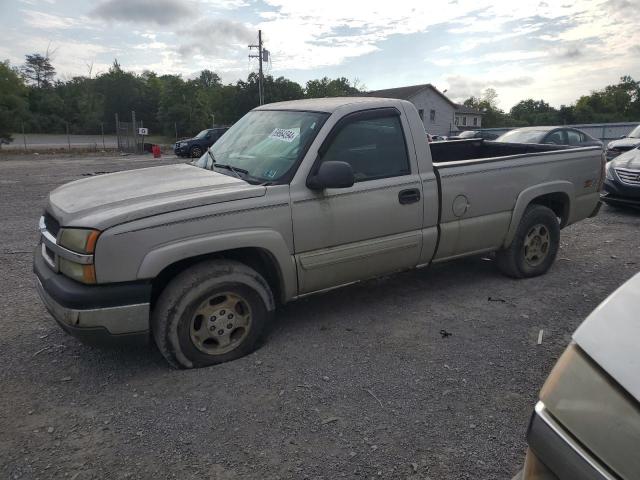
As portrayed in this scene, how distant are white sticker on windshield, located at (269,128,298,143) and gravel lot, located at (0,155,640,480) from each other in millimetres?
1559

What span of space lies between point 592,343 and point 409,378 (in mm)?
2006

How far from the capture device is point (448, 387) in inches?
123

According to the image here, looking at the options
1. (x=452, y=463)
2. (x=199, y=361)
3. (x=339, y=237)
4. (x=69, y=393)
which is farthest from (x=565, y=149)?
(x=69, y=393)

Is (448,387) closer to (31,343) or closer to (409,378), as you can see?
(409,378)

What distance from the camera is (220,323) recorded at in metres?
3.38

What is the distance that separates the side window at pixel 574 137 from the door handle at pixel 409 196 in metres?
11.2

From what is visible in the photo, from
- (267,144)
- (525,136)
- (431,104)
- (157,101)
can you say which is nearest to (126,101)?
(157,101)

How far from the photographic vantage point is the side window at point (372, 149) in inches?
151

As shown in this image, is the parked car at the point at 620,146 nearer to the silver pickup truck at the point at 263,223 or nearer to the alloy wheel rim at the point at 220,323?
the silver pickup truck at the point at 263,223

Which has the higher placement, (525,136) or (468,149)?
(525,136)

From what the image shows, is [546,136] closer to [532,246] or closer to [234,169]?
[532,246]

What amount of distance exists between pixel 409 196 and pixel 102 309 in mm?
2504

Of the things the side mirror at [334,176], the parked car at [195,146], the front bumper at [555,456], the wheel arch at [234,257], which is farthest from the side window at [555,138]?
the parked car at [195,146]

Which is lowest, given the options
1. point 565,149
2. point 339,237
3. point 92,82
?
point 339,237
